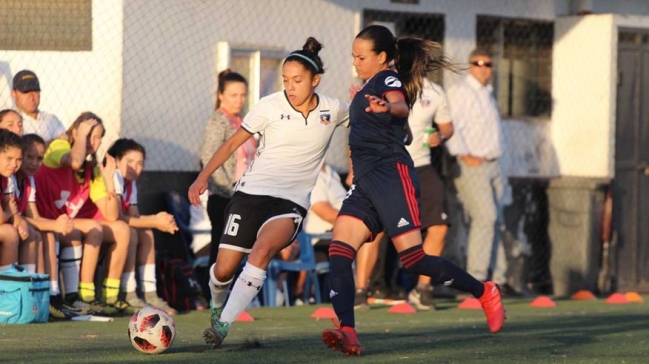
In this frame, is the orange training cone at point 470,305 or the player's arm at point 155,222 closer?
the player's arm at point 155,222

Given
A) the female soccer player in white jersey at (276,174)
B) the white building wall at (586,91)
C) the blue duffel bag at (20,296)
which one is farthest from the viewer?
the white building wall at (586,91)

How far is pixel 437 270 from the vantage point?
8.12 meters

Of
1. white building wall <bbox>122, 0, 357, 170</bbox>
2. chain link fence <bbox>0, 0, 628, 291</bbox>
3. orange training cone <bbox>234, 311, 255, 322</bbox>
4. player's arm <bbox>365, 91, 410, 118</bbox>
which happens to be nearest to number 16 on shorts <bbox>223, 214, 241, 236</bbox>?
player's arm <bbox>365, 91, 410, 118</bbox>

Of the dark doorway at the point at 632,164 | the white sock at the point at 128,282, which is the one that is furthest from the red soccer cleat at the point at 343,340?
the dark doorway at the point at 632,164

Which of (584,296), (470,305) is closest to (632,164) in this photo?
(584,296)

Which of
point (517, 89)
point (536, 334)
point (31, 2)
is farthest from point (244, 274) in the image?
point (517, 89)

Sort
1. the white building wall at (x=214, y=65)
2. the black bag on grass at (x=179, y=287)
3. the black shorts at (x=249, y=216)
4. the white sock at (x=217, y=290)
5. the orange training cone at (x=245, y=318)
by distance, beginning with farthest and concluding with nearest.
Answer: the white building wall at (x=214, y=65)
the black bag on grass at (x=179, y=287)
the orange training cone at (x=245, y=318)
the white sock at (x=217, y=290)
the black shorts at (x=249, y=216)

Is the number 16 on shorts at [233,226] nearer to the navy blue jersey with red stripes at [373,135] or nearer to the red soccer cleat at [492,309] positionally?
the navy blue jersey with red stripes at [373,135]

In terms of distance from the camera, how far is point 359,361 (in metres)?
7.64

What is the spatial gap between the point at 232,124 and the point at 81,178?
153 centimetres

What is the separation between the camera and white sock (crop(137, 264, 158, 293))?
38.9 feet

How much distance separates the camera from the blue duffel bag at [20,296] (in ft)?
33.1

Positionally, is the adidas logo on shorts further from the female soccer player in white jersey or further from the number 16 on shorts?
the number 16 on shorts

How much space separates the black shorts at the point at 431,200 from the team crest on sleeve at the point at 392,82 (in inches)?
201
